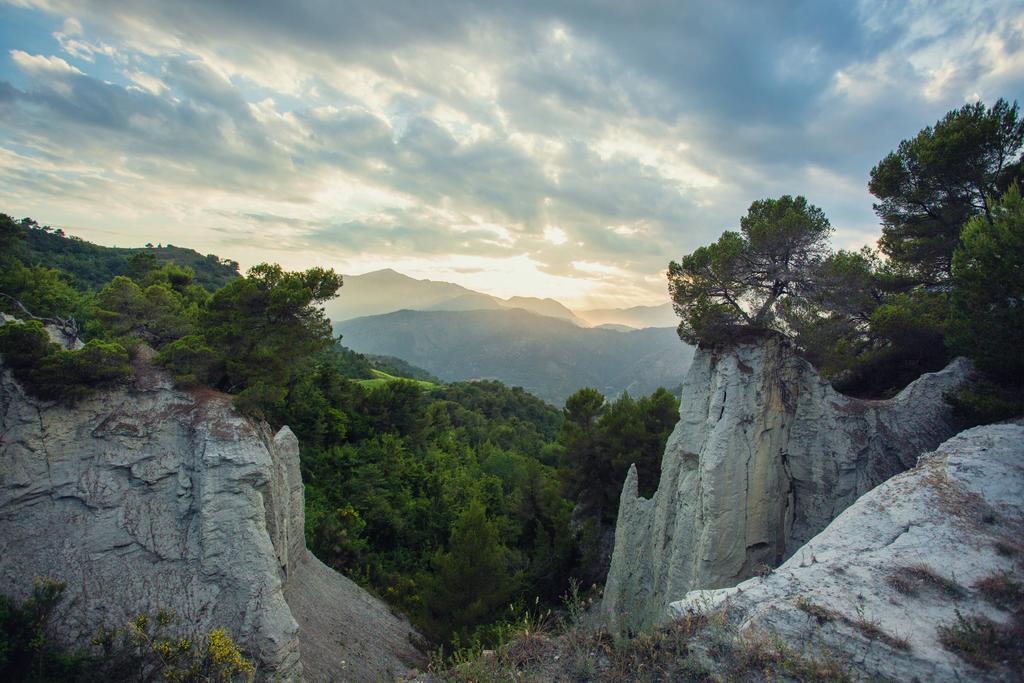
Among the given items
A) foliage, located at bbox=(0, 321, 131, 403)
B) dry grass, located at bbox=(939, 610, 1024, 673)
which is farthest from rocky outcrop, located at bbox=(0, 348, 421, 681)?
dry grass, located at bbox=(939, 610, 1024, 673)

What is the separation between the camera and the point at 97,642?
9812 mm

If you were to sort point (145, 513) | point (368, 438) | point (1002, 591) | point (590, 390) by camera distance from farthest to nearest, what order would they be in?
point (368, 438) → point (590, 390) → point (145, 513) → point (1002, 591)

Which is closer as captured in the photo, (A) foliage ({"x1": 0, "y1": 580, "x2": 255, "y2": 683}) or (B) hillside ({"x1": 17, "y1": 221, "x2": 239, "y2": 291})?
(A) foliage ({"x1": 0, "y1": 580, "x2": 255, "y2": 683})

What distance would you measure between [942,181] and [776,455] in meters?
10.8

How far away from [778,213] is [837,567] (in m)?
10.1

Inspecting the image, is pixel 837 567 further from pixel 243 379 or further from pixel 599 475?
pixel 599 475

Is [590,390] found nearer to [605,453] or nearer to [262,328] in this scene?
[605,453]

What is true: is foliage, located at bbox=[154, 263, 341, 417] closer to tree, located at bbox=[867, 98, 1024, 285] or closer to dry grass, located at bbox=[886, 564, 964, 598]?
dry grass, located at bbox=[886, 564, 964, 598]

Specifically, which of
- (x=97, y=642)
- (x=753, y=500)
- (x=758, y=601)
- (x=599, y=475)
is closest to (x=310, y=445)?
(x=599, y=475)

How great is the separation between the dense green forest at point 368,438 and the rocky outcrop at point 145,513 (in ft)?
2.65

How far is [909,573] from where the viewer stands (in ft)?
24.6

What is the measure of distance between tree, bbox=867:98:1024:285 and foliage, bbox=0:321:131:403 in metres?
24.0

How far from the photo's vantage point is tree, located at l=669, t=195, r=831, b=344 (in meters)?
13.6

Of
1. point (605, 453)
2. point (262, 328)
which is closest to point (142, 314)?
point (262, 328)
